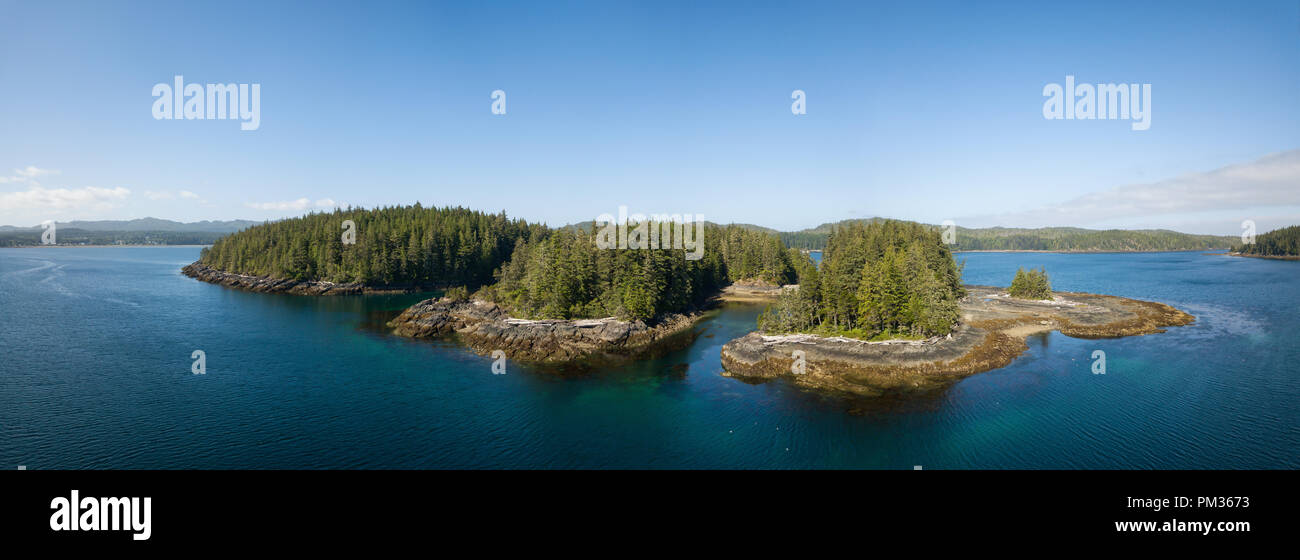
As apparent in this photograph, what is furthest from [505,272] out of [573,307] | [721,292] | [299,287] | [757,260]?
[757,260]

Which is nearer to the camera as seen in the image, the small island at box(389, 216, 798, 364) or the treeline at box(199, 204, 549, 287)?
the small island at box(389, 216, 798, 364)

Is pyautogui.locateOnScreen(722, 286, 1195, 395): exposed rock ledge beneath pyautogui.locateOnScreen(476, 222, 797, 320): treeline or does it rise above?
beneath

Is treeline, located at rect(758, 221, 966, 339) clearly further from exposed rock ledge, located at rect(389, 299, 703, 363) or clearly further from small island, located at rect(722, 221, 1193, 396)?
exposed rock ledge, located at rect(389, 299, 703, 363)

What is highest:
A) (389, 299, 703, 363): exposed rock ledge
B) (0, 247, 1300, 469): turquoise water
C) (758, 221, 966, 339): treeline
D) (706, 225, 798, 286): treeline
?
(706, 225, 798, 286): treeline

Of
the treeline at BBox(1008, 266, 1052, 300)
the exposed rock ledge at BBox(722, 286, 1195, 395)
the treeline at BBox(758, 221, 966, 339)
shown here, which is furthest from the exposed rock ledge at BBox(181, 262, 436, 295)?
the treeline at BBox(1008, 266, 1052, 300)

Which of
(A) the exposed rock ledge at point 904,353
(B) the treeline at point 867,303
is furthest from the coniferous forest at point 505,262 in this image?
(A) the exposed rock ledge at point 904,353

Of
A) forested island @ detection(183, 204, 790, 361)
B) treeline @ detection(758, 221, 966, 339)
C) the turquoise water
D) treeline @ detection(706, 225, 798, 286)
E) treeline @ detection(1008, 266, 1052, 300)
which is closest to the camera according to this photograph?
the turquoise water
